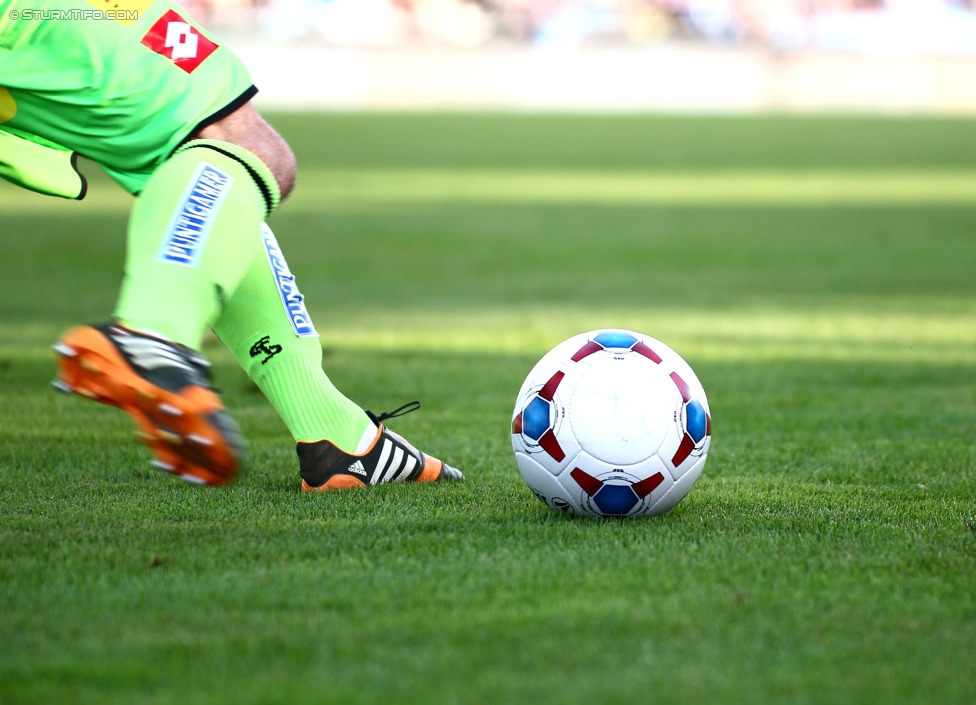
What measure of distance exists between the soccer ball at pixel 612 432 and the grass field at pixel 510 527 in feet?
0.35

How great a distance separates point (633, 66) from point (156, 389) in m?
31.0

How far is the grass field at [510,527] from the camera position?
2.22m

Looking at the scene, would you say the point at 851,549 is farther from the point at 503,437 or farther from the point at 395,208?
the point at 395,208

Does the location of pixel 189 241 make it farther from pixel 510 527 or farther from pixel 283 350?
pixel 510 527

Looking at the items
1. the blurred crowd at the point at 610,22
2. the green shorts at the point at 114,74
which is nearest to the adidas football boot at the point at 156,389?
the green shorts at the point at 114,74

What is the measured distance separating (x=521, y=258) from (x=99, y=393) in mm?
8369

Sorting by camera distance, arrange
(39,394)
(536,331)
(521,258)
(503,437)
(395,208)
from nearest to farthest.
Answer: (503,437), (39,394), (536,331), (521,258), (395,208)

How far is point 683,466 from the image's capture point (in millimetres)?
3246

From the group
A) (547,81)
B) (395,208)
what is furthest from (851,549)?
(547,81)

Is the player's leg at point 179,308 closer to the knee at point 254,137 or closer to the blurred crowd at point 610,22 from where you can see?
the knee at point 254,137

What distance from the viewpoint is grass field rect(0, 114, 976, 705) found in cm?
222

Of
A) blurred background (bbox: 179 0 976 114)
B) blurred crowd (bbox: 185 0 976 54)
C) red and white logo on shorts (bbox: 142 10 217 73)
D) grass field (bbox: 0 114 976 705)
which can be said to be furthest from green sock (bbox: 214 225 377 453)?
blurred crowd (bbox: 185 0 976 54)

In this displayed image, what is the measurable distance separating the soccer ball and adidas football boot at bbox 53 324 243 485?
987mm

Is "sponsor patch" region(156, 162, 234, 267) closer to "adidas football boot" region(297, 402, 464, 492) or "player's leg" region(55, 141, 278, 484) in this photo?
"player's leg" region(55, 141, 278, 484)
